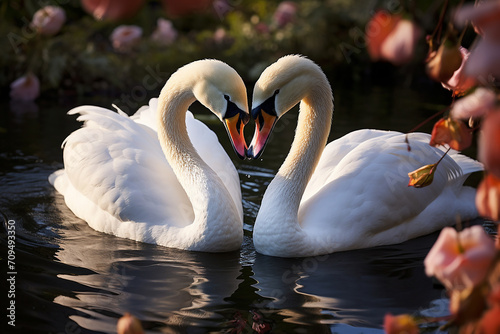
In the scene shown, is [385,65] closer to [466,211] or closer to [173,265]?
[466,211]

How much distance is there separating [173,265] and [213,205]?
0.48 m

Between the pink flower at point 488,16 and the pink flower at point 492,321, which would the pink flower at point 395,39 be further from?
the pink flower at point 492,321

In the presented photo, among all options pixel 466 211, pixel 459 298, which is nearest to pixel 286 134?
pixel 466 211

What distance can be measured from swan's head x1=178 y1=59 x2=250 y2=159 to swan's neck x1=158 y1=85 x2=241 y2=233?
0.88ft

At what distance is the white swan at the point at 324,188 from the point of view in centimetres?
442

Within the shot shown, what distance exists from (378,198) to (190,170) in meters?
1.34

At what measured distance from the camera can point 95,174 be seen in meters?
4.95

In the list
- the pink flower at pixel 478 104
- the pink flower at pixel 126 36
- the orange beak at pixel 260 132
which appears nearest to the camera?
the pink flower at pixel 478 104

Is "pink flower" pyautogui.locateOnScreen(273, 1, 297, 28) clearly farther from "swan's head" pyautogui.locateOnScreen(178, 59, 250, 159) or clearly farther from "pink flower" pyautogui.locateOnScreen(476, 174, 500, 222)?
"pink flower" pyautogui.locateOnScreen(476, 174, 500, 222)

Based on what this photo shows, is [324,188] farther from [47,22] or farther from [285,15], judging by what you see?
[285,15]

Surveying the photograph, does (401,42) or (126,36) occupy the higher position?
(126,36)

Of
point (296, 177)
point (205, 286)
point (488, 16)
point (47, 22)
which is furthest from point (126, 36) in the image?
point (488, 16)

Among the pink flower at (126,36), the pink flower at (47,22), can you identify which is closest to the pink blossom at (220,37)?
the pink flower at (126,36)

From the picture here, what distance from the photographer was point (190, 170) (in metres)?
4.77
